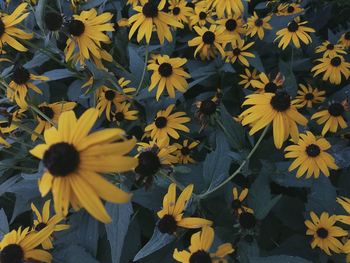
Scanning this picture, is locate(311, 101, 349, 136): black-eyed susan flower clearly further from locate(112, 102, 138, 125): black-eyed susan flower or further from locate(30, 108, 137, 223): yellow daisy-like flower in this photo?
locate(30, 108, 137, 223): yellow daisy-like flower

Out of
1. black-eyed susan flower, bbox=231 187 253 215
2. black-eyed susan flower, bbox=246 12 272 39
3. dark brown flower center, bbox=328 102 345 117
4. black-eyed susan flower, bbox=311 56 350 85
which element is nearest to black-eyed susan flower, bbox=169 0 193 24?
black-eyed susan flower, bbox=246 12 272 39

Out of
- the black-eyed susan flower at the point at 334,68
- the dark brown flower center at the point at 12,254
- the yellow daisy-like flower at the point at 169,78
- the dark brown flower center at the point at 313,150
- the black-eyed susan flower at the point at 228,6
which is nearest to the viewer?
the dark brown flower center at the point at 12,254

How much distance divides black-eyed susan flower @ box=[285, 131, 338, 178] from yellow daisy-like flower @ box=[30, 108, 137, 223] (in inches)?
39.5

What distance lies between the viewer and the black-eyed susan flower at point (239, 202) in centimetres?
165

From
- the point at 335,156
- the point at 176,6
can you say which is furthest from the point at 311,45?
the point at 335,156

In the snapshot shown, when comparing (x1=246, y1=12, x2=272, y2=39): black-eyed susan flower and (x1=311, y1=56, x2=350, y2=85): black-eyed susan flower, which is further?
(x1=246, y1=12, x2=272, y2=39): black-eyed susan flower

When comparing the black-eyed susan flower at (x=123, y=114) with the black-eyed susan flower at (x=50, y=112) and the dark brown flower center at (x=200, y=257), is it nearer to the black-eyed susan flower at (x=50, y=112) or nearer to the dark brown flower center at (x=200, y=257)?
the black-eyed susan flower at (x=50, y=112)

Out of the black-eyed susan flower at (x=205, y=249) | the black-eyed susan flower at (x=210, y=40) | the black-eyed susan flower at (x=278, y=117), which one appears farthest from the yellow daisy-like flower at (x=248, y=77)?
the black-eyed susan flower at (x=205, y=249)

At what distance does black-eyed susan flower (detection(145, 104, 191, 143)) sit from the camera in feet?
6.57

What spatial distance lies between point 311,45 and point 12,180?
207 centimetres

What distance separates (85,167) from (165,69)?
116 centimetres

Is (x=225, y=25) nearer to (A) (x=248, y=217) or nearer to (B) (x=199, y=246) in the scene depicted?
(A) (x=248, y=217)

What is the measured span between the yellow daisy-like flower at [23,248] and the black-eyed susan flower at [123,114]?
0.80 m

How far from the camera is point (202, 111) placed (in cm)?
186
